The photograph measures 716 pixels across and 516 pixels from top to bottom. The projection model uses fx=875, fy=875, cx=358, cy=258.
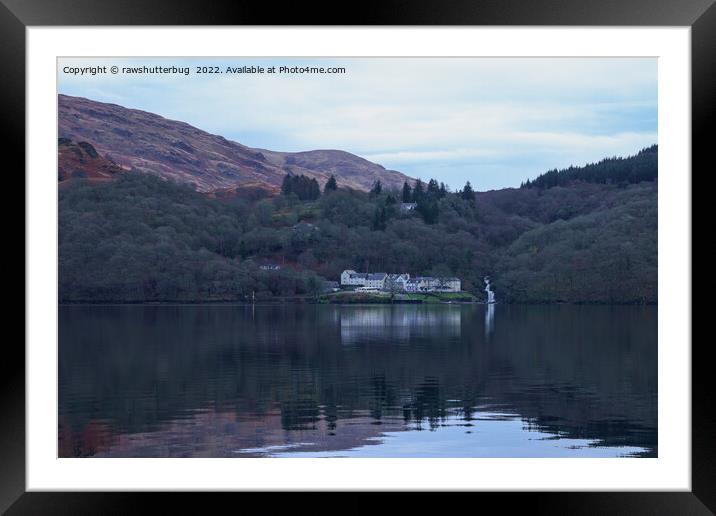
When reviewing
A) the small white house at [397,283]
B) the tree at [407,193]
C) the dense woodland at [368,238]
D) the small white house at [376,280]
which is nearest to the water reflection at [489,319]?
the dense woodland at [368,238]

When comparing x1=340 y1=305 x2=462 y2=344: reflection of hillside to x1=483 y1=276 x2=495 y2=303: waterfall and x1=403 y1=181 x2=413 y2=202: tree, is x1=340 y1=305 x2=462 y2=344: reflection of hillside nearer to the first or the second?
x1=483 y1=276 x2=495 y2=303: waterfall

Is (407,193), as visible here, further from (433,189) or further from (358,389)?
(358,389)

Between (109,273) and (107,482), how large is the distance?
46366mm

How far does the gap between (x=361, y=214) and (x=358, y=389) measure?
115 feet

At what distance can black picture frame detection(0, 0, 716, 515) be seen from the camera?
10.7 ft

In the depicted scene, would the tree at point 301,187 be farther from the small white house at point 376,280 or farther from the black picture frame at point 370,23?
the black picture frame at point 370,23

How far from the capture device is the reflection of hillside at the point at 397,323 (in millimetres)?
30391

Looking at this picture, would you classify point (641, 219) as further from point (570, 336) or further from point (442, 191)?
point (570, 336)

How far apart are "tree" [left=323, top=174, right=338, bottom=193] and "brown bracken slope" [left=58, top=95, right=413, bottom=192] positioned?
1.08 ft

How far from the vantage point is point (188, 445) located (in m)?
13.3

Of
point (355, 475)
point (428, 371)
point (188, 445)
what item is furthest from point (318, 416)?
point (355, 475)

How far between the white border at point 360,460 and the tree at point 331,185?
52.2m

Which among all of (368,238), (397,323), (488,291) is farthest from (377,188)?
(397,323)

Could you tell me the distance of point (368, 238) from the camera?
50.8 metres
